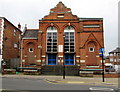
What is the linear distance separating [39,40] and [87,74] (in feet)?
37.4

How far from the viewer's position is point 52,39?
29.3m

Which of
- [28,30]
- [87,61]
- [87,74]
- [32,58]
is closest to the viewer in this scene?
[87,74]

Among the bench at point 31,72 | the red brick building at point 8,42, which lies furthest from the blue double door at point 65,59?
the red brick building at point 8,42

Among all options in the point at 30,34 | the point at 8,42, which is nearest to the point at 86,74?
the point at 30,34

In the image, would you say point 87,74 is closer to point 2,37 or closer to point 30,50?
point 30,50

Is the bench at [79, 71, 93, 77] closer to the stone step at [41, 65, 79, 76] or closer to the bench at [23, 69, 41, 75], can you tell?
the stone step at [41, 65, 79, 76]

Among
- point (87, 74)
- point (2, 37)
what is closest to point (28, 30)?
point (2, 37)

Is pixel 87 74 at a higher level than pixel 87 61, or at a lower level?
lower

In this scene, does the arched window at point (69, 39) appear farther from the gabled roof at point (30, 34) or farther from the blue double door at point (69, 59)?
the gabled roof at point (30, 34)

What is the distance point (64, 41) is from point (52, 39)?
2404 millimetres

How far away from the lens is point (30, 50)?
29969mm

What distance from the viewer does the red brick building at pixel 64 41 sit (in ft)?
92.3

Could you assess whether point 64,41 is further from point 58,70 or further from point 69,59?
point 58,70

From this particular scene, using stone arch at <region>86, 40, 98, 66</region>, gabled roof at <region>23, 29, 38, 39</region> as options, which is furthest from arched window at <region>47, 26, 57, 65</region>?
stone arch at <region>86, 40, 98, 66</region>
